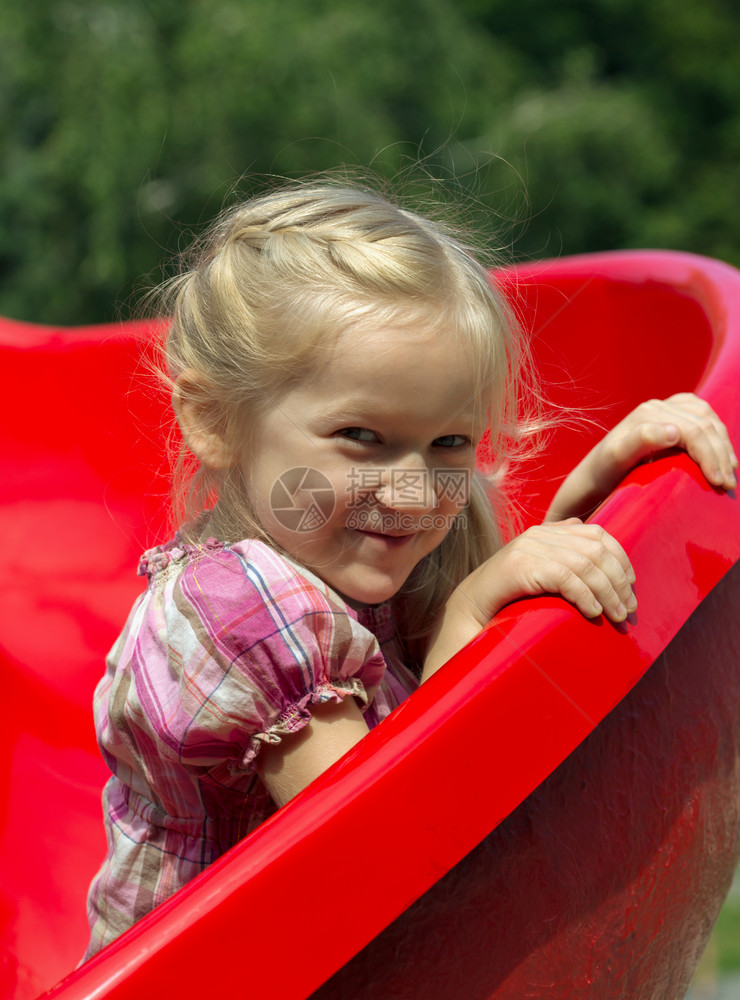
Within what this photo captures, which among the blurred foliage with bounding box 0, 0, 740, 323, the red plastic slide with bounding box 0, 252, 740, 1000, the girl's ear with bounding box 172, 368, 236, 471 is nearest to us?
the red plastic slide with bounding box 0, 252, 740, 1000

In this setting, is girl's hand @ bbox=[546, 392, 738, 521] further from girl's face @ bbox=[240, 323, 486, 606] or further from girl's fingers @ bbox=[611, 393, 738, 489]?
girl's face @ bbox=[240, 323, 486, 606]

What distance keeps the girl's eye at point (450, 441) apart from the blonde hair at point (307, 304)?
4 centimetres

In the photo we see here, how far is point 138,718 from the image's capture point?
0.69 m

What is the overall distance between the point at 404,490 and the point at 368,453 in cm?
3

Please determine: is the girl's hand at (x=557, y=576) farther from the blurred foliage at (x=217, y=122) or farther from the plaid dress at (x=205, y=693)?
the blurred foliage at (x=217, y=122)

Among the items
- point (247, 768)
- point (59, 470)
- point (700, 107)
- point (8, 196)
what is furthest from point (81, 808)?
point (700, 107)

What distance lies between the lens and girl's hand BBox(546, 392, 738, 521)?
69 centimetres

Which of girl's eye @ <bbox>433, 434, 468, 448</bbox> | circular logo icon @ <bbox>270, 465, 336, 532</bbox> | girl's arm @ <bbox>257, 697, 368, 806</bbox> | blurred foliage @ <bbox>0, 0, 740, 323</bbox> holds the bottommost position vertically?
blurred foliage @ <bbox>0, 0, 740, 323</bbox>

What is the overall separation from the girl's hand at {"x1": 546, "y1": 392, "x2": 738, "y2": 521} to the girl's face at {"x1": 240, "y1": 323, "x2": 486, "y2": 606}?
12cm

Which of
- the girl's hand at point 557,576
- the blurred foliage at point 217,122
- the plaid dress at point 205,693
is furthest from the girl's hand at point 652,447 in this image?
the blurred foliage at point 217,122

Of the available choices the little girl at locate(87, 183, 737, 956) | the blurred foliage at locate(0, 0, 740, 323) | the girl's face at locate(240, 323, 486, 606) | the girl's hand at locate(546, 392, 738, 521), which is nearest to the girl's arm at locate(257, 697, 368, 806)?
the little girl at locate(87, 183, 737, 956)

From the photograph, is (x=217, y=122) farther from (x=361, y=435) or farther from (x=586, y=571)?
(x=586, y=571)

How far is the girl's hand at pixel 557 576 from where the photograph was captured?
1.88ft

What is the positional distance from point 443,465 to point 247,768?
0.74 feet
